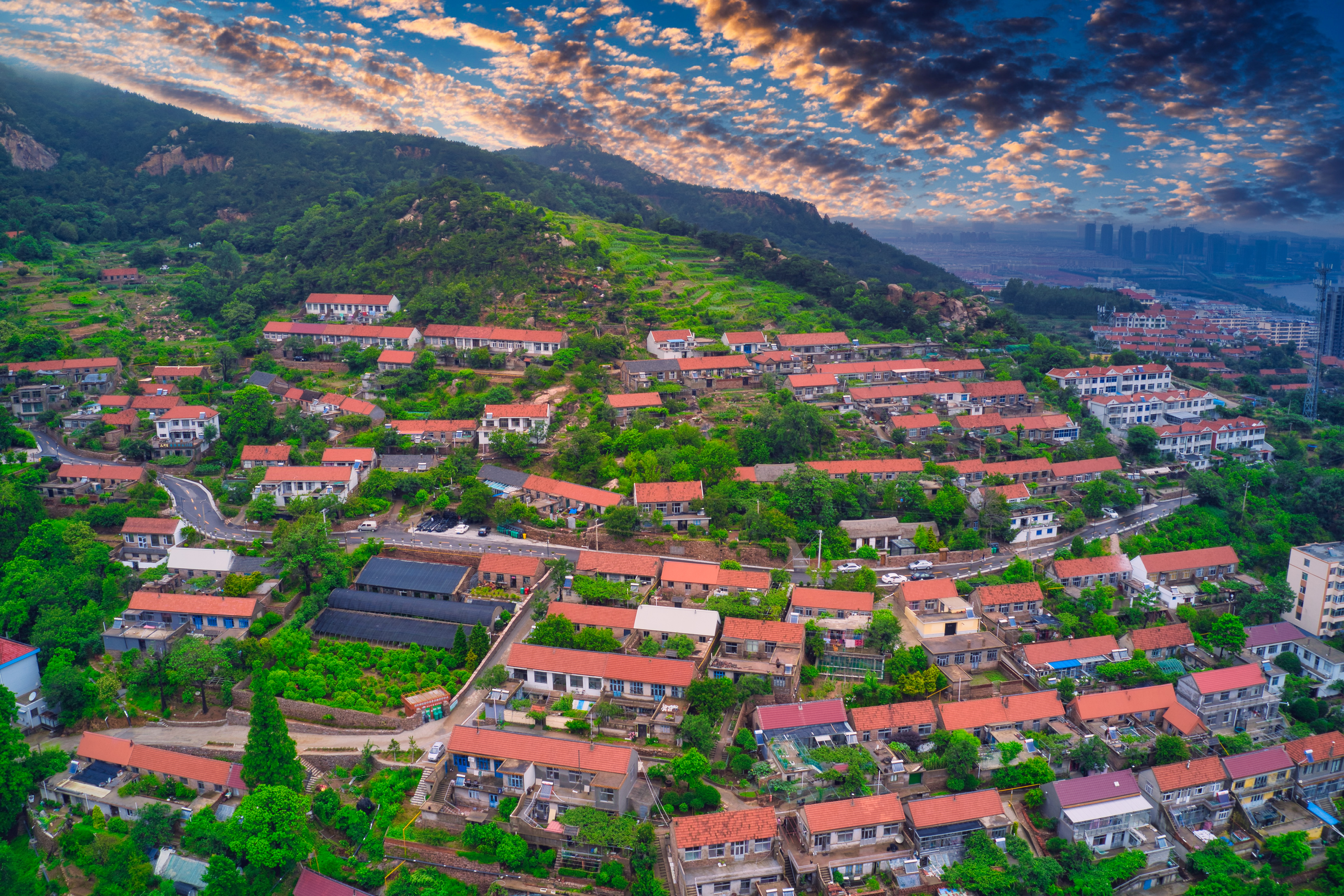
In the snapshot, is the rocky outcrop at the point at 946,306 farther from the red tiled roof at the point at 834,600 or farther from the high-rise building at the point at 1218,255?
the high-rise building at the point at 1218,255

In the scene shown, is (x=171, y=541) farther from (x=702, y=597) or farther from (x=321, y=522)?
(x=702, y=597)

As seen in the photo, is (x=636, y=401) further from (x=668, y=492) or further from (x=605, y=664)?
(x=605, y=664)

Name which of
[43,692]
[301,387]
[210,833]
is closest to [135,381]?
[301,387]

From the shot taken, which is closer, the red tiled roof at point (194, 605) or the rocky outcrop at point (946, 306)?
→ the red tiled roof at point (194, 605)

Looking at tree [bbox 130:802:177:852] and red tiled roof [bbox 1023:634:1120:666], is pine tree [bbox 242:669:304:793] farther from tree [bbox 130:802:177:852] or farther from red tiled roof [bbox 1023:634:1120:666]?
red tiled roof [bbox 1023:634:1120:666]

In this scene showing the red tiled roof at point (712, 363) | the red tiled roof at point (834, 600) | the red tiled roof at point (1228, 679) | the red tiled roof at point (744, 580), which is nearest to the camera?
the red tiled roof at point (1228, 679)

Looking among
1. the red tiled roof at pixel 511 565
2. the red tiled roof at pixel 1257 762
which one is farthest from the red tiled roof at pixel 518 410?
the red tiled roof at pixel 1257 762

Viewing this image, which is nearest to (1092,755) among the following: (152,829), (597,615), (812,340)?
(597,615)

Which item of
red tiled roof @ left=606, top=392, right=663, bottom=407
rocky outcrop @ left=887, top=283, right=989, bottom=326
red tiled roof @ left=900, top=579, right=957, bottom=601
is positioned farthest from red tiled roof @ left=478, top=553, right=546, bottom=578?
rocky outcrop @ left=887, top=283, right=989, bottom=326
